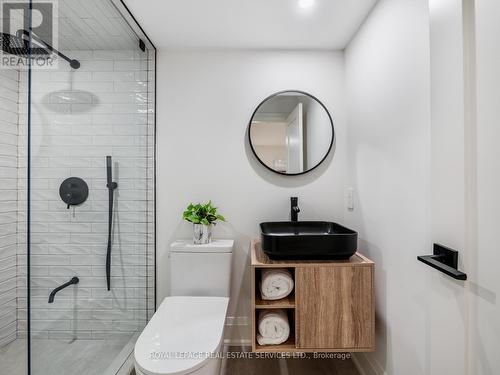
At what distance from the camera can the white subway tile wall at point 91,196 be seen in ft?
3.49

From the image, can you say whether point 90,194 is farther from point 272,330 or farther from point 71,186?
point 272,330

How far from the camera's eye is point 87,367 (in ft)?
4.37

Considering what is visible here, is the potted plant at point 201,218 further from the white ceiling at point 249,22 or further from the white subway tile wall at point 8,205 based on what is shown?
the white ceiling at point 249,22

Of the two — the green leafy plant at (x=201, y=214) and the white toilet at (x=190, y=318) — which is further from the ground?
the green leafy plant at (x=201, y=214)

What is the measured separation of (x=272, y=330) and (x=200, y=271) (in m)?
0.58

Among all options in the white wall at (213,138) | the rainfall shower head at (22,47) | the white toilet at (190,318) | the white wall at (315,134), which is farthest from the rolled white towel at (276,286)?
the rainfall shower head at (22,47)

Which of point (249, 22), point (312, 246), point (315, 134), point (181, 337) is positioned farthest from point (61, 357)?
point (249, 22)

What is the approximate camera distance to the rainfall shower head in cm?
101

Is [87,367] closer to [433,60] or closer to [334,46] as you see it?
[433,60]

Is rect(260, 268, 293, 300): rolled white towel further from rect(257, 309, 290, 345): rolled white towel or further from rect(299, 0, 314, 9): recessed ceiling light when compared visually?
rect(299, 0, 314, 9): recessed ceiling light

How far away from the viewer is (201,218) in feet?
5.58

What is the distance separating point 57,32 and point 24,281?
1132 millimetres

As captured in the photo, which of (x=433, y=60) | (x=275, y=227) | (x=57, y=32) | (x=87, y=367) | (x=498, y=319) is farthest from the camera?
(x=275, y=227)

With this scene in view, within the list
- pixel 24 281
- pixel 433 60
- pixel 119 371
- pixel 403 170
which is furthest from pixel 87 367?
pixel 433 60
